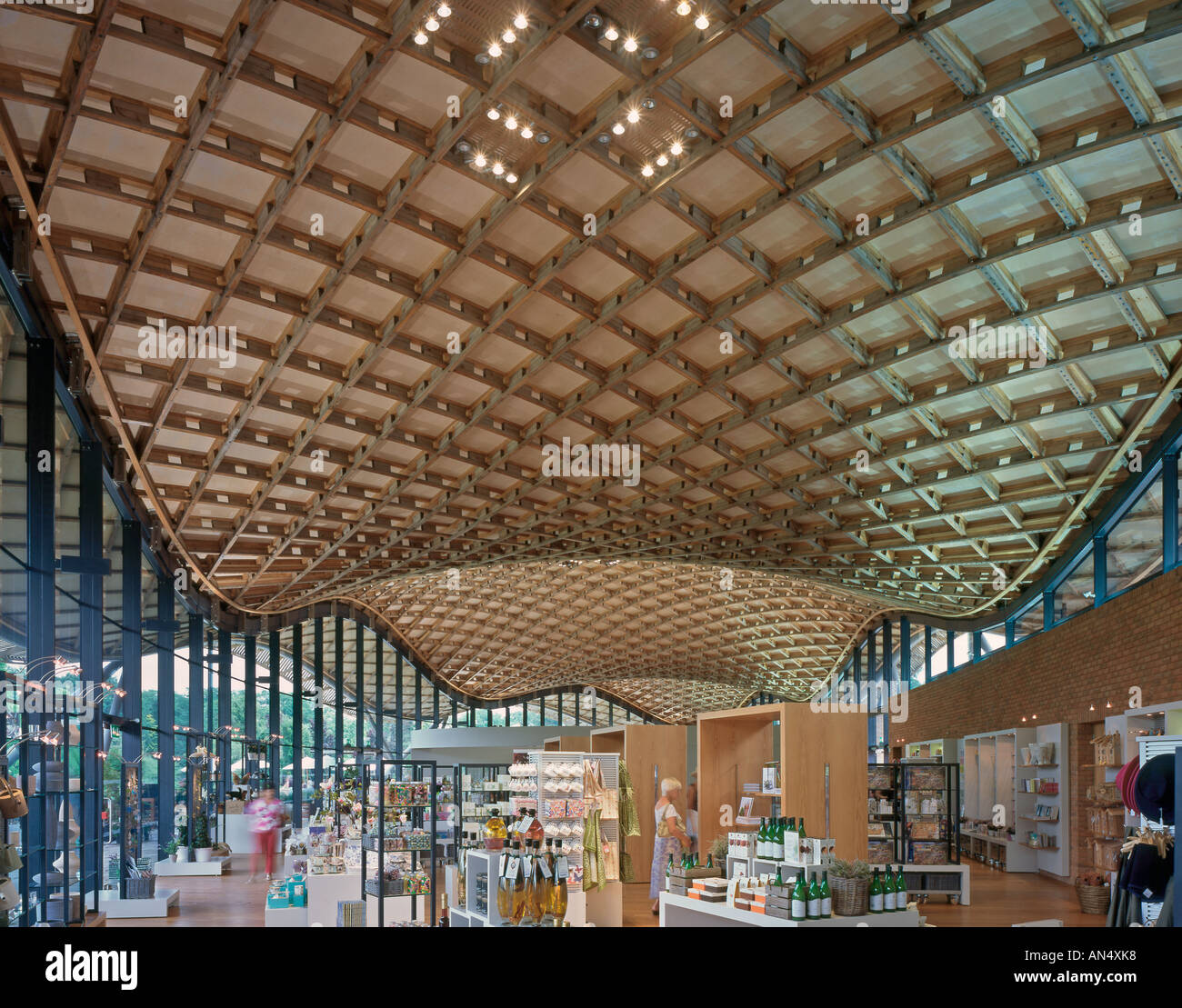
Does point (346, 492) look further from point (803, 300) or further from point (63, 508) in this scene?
point (803, 300)

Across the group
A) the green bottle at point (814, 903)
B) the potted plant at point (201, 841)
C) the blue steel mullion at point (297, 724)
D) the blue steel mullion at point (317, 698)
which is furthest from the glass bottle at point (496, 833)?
the blue steel mullion at point (317, 698)

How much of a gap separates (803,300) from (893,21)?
20.0 feet

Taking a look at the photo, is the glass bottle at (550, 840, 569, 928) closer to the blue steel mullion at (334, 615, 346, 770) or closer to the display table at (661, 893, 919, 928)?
the display table at (661, 893, 919, 928)

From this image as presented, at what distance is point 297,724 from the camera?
41.0 m

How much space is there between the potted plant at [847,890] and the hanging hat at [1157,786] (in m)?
3.18

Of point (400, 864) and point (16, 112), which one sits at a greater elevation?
point (16, 112)

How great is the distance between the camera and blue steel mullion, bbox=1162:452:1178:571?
1736 centimetres

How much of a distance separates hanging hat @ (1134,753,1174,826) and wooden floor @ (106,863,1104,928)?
331 inches

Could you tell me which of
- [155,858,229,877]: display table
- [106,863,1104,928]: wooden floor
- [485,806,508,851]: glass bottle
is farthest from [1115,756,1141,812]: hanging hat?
[155,858,229,877]: display table

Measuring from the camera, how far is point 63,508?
18.0m

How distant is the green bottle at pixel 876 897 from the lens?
390 inches

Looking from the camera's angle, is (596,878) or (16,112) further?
(596,878)

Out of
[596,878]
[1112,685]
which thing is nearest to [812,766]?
[596,878]

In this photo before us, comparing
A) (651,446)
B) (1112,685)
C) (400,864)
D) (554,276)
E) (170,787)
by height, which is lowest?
(170,787)
